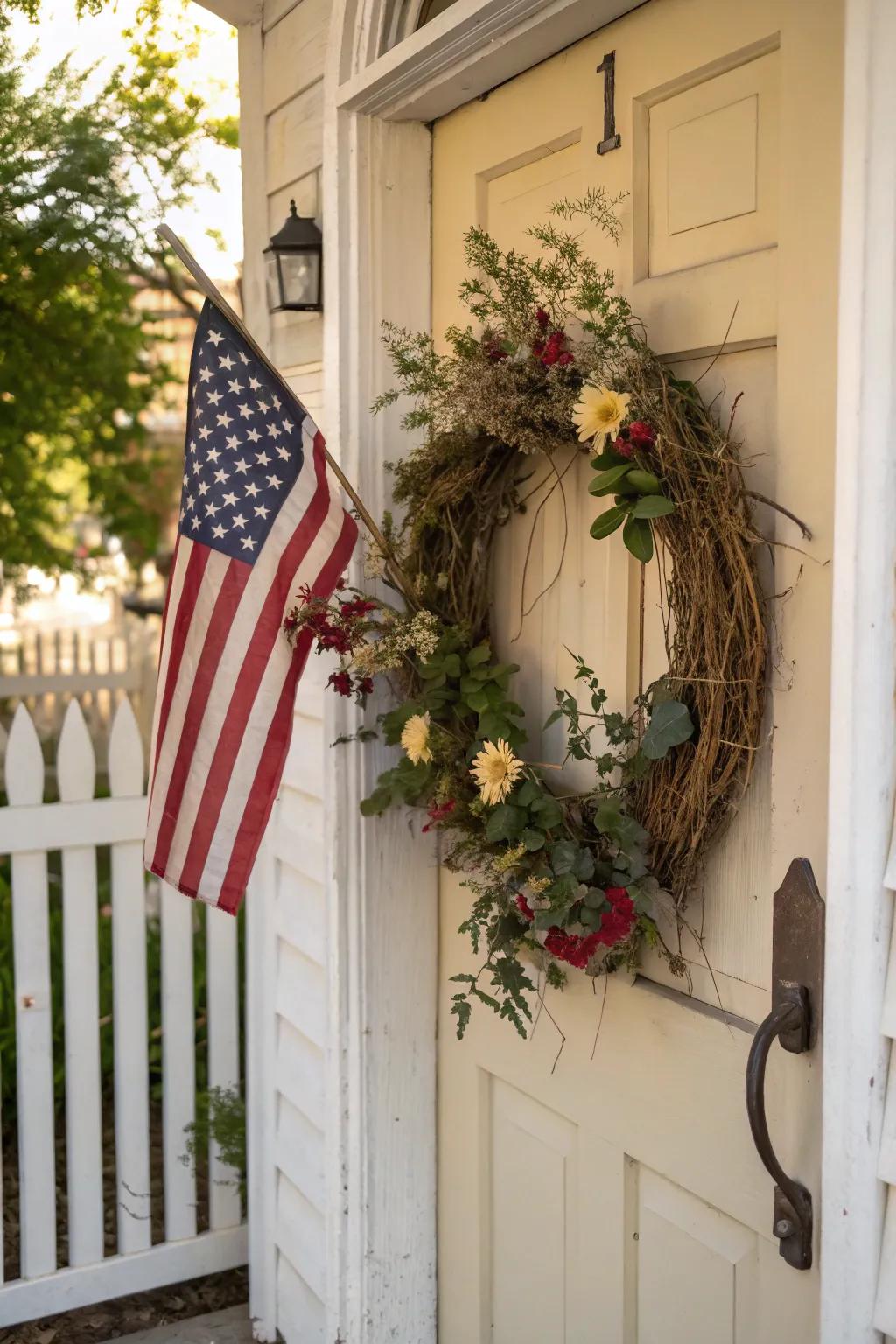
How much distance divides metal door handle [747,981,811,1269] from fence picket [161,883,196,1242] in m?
1.88

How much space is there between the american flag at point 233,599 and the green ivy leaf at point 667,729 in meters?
0.68

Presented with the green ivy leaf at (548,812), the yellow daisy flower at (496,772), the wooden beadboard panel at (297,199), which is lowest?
the green ivy leaf at (548,812)

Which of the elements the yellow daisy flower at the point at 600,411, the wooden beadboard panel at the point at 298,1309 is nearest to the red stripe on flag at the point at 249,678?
the yellow daisy flower at the point at 600,411

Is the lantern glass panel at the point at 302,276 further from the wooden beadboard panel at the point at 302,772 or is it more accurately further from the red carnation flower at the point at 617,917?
the red carnation flower at the point at 617,917

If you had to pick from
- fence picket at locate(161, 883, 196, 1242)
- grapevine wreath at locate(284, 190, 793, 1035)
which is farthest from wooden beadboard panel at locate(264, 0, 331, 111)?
fence picket at locate(161, 883, 196, 1242)

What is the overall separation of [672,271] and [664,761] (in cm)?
73

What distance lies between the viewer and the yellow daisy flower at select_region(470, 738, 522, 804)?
1.85m

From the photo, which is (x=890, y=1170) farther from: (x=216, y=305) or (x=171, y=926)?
(x=171, y=926)

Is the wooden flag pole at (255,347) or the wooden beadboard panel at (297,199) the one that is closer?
the wooden flag pole at (255,347)

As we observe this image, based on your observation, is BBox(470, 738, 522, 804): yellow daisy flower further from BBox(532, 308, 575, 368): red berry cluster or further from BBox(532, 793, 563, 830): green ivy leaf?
Result: BBox(532, 308, 575, 368): red berry cluster

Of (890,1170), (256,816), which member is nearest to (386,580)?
(256,816)

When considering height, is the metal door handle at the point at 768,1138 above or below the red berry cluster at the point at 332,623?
below

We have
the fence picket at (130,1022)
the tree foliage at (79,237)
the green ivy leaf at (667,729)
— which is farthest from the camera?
the tree foliage at (79,237)

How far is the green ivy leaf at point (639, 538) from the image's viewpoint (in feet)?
5.27
